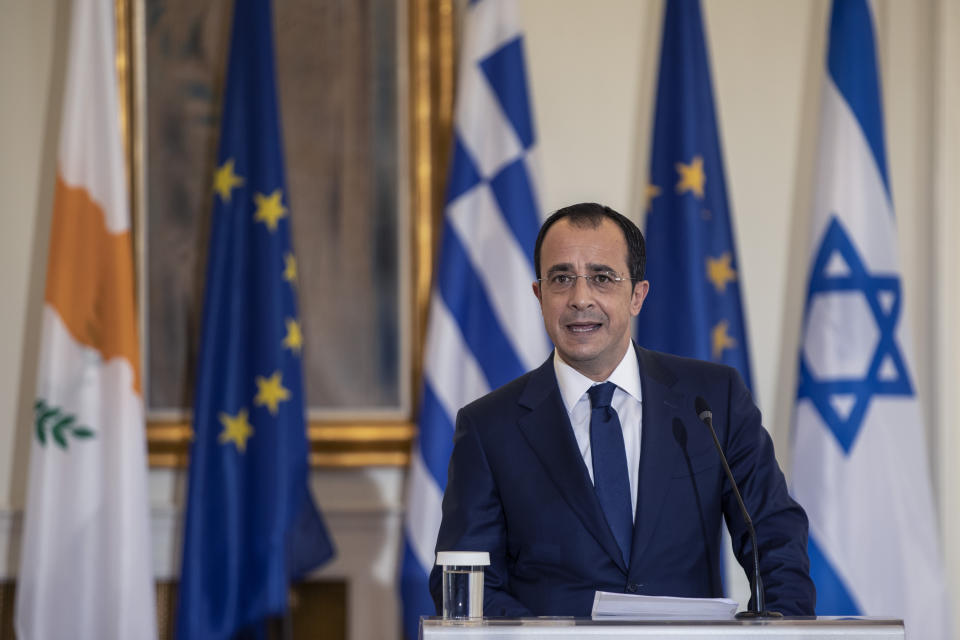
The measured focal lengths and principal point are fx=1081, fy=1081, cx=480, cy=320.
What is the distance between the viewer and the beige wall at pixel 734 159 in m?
4.18

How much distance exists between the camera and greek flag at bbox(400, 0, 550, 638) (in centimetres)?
395

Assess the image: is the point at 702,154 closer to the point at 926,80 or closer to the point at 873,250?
the point at 873,250

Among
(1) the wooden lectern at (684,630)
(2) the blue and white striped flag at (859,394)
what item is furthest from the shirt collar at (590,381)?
(2) the blue and white striped flag at (859,394)

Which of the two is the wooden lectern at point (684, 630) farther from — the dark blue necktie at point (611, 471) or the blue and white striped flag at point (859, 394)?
the blue and white striped flag at point (859, 394)

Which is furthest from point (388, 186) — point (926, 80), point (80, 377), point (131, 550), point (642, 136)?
point (926, 80)

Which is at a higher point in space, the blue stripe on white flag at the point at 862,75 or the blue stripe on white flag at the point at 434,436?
the blue stripe on white flag at the point at 862,75

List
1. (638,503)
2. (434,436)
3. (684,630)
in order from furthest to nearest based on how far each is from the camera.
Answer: (434,436), (638,503), (684,630)

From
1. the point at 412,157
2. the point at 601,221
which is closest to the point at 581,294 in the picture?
the point at 601,221

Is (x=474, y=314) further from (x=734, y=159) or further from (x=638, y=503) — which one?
(x=638, y=503)

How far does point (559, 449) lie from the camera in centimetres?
223

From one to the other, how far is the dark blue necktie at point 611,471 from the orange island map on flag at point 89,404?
2130 millimetres

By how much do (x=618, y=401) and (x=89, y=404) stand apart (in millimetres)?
2219

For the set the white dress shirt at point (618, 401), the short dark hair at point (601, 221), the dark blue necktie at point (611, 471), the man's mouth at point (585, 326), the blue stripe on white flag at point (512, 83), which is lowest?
the dark blue necktie at point (611, 471)

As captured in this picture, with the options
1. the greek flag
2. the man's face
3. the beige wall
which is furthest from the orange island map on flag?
the man's face
